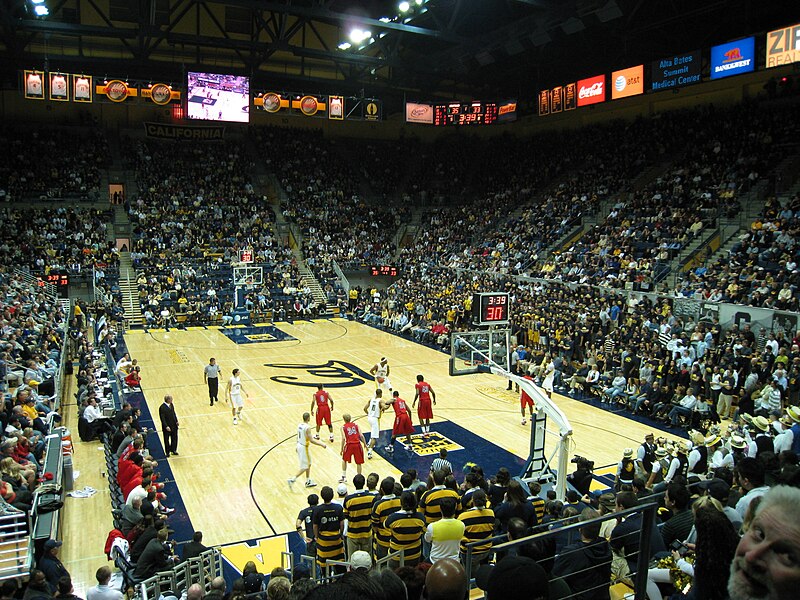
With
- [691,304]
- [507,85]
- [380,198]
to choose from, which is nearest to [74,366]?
[691,304]

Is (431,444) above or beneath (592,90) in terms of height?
beneath

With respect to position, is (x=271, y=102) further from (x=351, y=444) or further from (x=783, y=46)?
(x=351, y=444)

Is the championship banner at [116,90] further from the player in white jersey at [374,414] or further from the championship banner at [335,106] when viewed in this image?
the player in white jersey at [374,414]

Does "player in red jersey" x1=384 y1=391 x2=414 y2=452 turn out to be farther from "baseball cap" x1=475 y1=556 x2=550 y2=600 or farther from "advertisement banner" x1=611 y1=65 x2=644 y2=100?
"advertisement banner" x1=611 y1=65 x2=644 y2=100

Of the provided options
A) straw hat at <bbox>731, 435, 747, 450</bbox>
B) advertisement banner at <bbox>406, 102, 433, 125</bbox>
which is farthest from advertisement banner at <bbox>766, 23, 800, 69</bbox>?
advertisement banner at <bbox>406, 102, 433, 125</bbox>

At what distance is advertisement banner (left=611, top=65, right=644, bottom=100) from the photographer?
29672mm

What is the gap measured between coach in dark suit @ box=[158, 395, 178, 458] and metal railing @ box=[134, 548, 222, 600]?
21.5 ft

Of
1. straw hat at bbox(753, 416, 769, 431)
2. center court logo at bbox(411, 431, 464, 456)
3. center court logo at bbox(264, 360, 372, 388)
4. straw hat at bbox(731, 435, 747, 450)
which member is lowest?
center court logo at bbox(411, 431, 464, 456)

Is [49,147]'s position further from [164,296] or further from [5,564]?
[5,564]

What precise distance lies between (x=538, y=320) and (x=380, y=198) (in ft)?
81.9

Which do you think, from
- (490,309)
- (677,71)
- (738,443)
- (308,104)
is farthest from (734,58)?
(308,104)

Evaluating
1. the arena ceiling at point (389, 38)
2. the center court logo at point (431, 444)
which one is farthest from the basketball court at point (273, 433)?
the arena ceiling at point (389, 38)

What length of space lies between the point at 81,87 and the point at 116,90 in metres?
1.56

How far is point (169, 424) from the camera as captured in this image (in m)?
14.5
